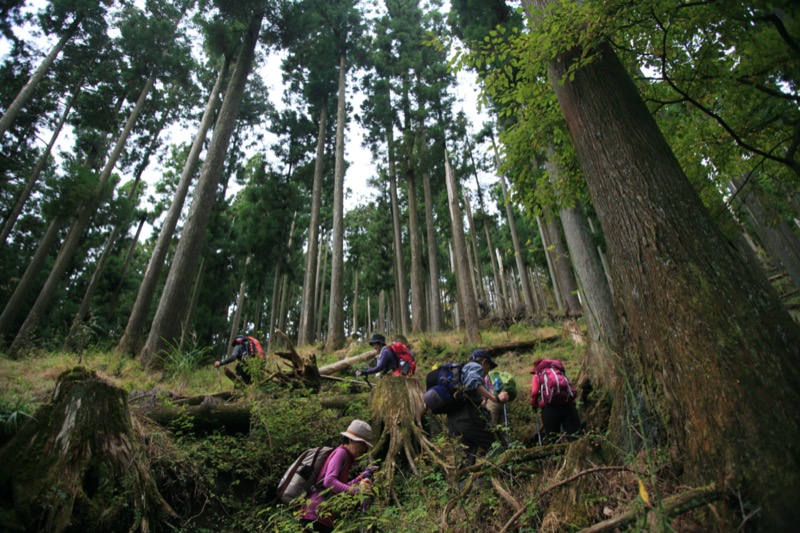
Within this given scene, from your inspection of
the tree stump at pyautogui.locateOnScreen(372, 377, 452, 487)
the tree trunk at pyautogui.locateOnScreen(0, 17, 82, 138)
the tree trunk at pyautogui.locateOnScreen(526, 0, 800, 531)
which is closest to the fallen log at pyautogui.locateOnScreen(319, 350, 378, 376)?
the tree stump at pyautogui.locateOnScreen(372, 377, 452, 487)

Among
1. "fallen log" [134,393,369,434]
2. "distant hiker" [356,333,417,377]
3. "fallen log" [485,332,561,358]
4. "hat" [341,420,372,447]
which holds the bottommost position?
"hat" [341,420,372,447]

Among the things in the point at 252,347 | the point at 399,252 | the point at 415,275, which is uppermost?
the point at 399,252

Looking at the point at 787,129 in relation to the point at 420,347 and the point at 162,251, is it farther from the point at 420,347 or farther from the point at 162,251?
the point at 162,251

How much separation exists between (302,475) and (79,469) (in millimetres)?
1716

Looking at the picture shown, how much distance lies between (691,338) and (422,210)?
22176 mm

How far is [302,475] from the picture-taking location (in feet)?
11.2

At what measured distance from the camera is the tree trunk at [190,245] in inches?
330

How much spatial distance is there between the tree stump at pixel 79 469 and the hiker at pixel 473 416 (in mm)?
2873

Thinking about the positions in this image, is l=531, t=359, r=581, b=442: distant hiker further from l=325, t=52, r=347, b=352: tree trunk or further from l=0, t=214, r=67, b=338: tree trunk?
l=0, t=214, r=67, b=338: tree trunk

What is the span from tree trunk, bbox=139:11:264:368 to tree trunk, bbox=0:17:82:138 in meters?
6.79

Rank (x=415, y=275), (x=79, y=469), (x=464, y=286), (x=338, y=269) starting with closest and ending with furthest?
(x=79, y=469) < (x=464, y=286) < (x=338, y=269) < (x=415, y=275)

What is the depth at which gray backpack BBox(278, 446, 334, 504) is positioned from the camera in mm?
3312

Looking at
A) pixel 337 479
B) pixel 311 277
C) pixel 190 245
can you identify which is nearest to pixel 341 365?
pixel 190 245

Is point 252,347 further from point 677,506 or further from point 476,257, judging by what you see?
point 476,257
